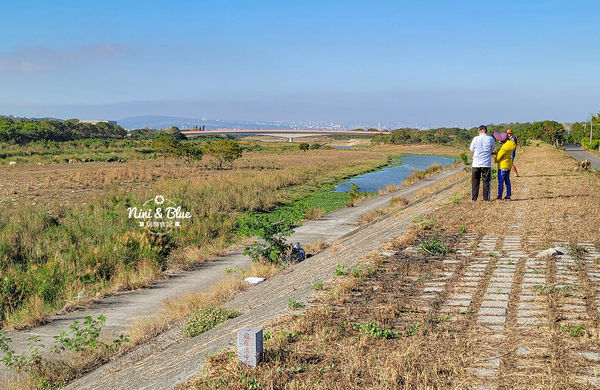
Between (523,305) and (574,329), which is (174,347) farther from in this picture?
(574,329)

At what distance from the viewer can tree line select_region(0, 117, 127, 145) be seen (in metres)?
78.9

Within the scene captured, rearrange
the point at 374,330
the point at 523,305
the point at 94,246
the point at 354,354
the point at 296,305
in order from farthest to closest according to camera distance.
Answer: the point at 94,246
the point at 296,305
the point at 523,305
the point at 374,330
the point at 354,354

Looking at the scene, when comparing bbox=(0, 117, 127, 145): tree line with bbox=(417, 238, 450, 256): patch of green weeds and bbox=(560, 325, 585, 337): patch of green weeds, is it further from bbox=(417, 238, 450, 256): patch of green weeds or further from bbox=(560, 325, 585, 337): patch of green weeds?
bbox=(560, 325, 585, 337): patch of green weeds

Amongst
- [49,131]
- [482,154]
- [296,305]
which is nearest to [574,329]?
[296,305]

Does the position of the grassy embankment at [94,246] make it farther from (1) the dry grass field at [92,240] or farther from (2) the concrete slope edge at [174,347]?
(2) the concrete slope edge at [174,347]

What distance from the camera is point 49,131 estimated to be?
A: 91.4 m

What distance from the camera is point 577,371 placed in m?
3.81

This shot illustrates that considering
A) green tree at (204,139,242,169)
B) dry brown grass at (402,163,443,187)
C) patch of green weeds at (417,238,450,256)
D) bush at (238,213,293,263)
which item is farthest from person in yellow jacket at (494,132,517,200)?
green tree at (204,139,242,169)

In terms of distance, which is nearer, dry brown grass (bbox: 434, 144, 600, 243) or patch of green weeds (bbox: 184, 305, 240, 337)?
patch of green weeds (bbox: 184, 305, 240, 337)

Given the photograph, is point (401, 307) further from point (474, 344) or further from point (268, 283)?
point (268, 283)

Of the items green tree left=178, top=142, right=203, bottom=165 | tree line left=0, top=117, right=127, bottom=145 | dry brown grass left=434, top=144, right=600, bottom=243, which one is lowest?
dry brown grass left=434, top=144, right=600, bottom=243

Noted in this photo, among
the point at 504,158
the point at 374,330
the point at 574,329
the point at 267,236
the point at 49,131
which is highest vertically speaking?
the point at 49,131

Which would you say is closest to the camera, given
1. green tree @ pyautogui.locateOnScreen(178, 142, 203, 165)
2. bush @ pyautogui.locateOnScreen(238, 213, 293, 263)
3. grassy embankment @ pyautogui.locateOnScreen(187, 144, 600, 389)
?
grassy embankment @ pyautogui.locateOnScreen(187, 144, 600, 389)

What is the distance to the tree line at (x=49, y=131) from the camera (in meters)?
78.9
